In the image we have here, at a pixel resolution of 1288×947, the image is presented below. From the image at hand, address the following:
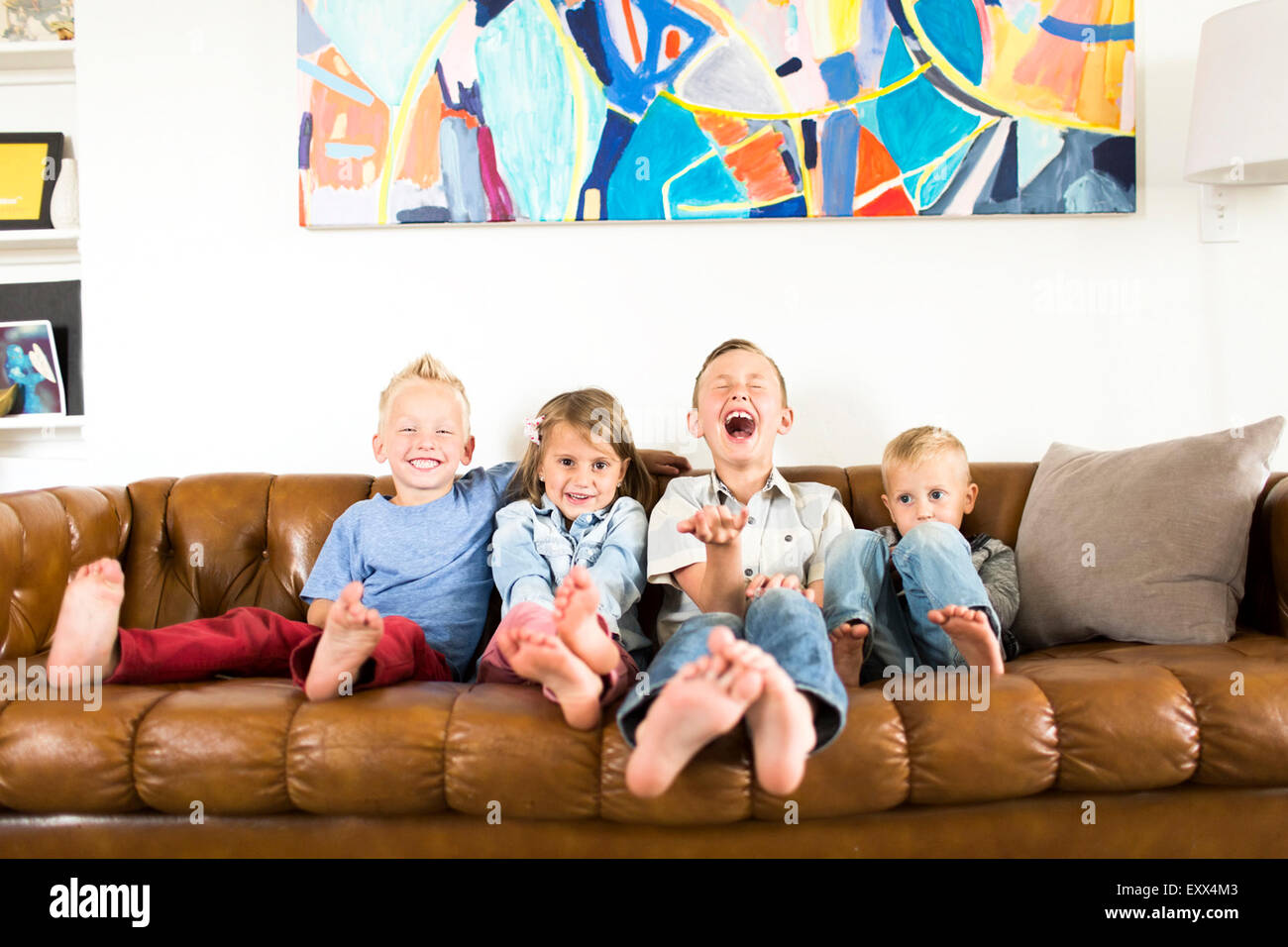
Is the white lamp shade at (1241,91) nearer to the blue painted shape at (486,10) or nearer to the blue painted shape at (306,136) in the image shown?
the blue painted shape at (486,10)

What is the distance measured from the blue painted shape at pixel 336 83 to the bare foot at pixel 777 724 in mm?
1876

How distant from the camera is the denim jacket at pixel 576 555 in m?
1.82

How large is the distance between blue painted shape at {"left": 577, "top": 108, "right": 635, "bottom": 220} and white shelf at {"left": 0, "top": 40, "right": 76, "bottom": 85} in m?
1.45

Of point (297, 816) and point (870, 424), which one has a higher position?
point (870, 424)

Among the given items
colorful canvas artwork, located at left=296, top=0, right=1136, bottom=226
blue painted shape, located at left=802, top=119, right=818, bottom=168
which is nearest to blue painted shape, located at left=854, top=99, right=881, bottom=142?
colorful canvas artwork, located at left=296, top=0, right=1136, bottom=226

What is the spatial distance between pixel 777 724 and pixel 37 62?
9.19 ft

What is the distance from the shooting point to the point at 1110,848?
1.44m

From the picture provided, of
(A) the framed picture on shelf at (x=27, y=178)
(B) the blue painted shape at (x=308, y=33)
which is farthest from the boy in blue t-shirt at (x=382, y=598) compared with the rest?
(A) the framed picture on shelf at (x=27, y=178)

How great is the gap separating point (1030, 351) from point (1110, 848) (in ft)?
4.63

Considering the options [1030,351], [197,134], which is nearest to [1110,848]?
[1030,351]

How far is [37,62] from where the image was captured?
8.86 ft

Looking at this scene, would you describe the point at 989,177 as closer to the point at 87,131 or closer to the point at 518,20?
the point at 518,20

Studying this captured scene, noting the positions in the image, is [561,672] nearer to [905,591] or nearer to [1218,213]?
[905,591]

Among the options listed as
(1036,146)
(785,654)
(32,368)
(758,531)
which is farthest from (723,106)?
(32,368)
